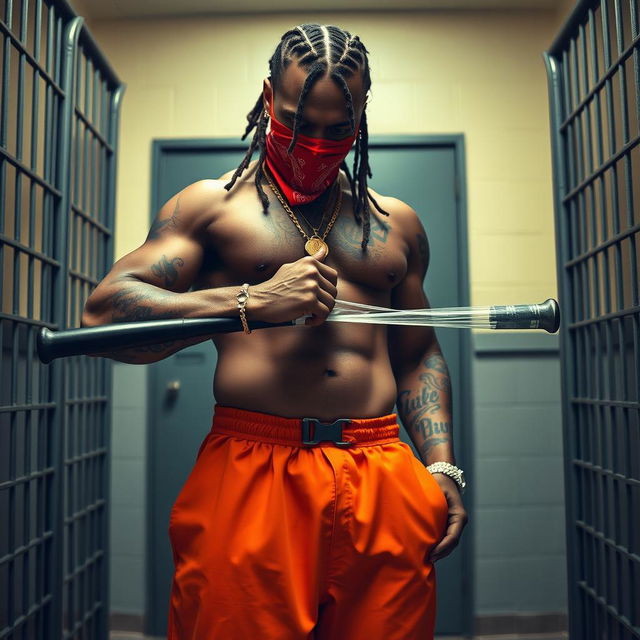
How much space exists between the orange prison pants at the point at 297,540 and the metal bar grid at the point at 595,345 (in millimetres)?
569

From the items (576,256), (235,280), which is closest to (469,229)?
(576,256)

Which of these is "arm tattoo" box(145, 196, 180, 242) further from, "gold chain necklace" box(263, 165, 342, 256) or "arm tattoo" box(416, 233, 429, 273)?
"arm tattoo" box(416, 233, 429, 273)

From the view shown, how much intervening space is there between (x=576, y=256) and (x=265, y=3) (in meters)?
1.64

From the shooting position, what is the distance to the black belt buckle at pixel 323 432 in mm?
1139

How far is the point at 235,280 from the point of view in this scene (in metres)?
1.19

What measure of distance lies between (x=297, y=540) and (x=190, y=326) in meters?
0.40

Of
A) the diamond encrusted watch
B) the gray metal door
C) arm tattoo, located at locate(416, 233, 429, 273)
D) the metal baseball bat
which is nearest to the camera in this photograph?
the metal baseball bat

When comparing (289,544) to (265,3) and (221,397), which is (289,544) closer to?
(221,397)

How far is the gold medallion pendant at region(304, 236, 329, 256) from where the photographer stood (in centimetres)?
119

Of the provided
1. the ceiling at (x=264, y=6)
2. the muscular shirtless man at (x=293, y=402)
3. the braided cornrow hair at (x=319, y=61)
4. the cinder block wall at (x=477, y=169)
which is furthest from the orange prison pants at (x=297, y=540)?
the ceiling at (x=264, y=6)

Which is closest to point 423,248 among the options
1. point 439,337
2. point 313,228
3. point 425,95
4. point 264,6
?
point 313,228

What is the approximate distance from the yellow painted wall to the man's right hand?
64.1 inches

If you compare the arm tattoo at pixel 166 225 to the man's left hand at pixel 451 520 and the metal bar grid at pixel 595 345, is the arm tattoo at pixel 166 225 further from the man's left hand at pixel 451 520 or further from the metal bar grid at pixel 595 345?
the metal bar grid at pixel 595 345

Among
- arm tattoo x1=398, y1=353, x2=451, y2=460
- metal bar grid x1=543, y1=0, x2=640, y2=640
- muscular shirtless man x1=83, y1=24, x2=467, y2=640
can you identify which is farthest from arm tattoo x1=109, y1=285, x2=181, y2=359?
metal bar grid x1=543, y1=0, x2=640, y2=640
